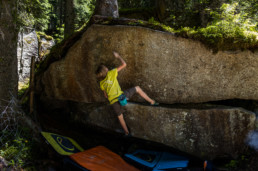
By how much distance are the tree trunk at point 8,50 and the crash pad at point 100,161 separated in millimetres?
2899

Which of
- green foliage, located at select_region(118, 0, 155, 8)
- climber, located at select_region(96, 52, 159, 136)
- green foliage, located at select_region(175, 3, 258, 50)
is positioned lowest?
climber, located at select_region(96, 52, 159, 136)

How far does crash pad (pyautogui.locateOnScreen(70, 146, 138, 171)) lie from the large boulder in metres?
2.06

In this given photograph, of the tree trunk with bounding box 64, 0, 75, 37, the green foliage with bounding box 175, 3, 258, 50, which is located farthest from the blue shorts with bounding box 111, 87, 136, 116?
the tree trunk with bounding box 64, 0, 75, 37

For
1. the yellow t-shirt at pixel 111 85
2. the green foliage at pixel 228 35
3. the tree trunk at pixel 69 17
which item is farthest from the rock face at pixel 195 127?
the tree trunk at pixel 69 17

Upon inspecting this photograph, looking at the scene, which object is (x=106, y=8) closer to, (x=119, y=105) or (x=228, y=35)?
(x=119, y=105)

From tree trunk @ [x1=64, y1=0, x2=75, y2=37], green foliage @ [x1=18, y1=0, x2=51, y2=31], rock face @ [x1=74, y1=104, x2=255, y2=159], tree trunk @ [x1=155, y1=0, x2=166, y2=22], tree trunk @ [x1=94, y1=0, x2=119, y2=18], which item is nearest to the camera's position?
rock face @ [x1=74, y1=104, x2=255, y2=159]

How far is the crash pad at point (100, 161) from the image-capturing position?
187 inches

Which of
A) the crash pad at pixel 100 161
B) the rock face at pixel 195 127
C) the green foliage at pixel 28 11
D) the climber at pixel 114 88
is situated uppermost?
the green foliage at pixel 28 11

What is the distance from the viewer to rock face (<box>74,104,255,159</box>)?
4992 millimetres

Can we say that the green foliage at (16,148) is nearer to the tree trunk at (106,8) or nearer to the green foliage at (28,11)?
the green foliage at (28,11)

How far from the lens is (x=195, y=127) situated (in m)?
5.27

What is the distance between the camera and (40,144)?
18.9 ft

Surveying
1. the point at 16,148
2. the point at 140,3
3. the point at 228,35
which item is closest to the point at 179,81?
the point at 228,35

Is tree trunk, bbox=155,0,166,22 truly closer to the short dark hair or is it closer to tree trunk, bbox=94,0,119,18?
tree trunk, bbox=94,0,119,18
